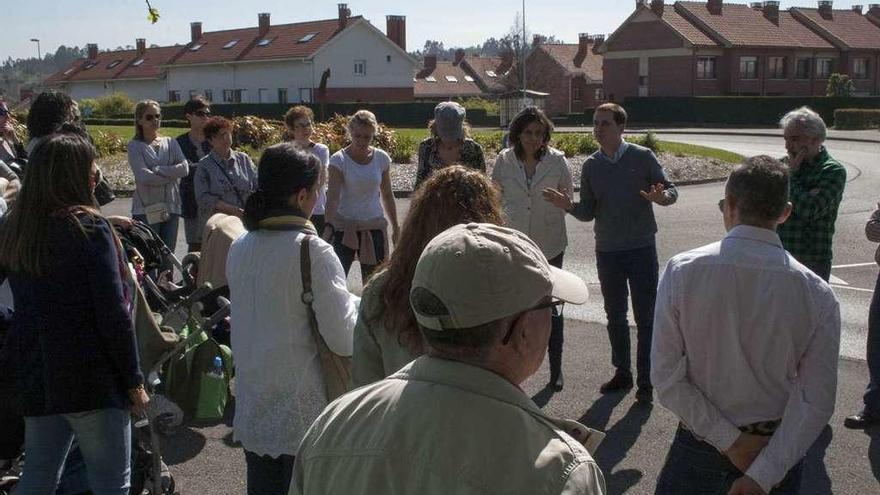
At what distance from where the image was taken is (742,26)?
67688mm

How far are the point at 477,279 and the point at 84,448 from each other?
8.56 feet

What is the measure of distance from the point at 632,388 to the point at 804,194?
6.43 ft

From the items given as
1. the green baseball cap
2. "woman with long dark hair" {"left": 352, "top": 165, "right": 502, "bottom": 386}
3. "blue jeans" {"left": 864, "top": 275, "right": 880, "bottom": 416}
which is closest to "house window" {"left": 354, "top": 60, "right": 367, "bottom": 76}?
"blue jeans" {"left": 864, "top": 275, "right": 880, "bottom": 416}

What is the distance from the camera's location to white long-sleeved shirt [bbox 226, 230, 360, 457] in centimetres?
365

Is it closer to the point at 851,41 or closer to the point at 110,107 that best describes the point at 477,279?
the point at 110,107

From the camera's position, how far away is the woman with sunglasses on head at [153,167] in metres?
8.38

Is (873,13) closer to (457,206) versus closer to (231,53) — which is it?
(231,53)

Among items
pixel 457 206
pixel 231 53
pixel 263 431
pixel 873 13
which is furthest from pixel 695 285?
pixel 873 13

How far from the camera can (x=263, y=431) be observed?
12.1 feet

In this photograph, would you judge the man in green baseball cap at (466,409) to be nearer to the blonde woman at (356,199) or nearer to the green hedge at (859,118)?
the blonde woman at (356,199)

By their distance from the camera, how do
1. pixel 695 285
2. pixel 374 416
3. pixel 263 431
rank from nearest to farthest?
pixel 374 416 < pixel 695 285 < pixel 263 431

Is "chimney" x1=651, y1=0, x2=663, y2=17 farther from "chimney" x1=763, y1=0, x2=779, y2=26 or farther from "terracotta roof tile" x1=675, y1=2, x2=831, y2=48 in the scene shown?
"chimney" x1=763, y1=0, x2=779, y2=26

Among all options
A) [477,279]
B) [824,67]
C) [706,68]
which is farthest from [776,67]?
[477,279]

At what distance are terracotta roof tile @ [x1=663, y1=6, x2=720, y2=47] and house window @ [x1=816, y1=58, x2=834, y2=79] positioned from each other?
33.2 feet
